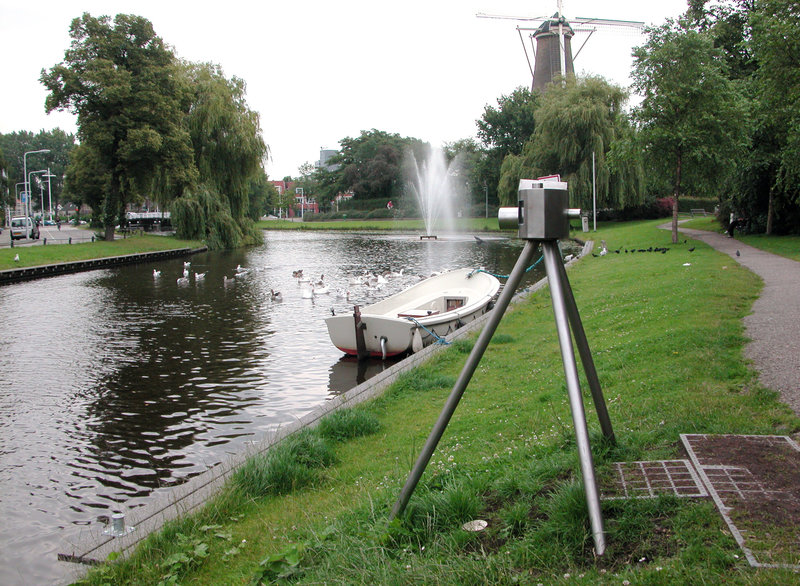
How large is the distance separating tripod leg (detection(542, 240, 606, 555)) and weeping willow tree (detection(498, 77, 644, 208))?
4771 cm

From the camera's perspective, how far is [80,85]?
137 feet

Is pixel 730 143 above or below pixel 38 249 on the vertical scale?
above

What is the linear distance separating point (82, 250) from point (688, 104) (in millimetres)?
32629

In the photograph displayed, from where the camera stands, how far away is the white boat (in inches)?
562

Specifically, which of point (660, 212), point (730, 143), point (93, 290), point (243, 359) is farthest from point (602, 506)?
point (660, 212)

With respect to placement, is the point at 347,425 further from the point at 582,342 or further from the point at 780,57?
the point at 780,57

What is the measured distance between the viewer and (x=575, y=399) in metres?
3.76

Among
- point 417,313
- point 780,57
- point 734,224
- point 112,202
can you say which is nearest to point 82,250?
point 112,202

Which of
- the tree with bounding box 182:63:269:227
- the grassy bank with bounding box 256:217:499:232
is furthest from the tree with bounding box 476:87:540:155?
the tree with bounding box 182:63:269:227

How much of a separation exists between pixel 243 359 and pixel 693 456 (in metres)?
11.5

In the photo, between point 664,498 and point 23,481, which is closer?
point 664,498

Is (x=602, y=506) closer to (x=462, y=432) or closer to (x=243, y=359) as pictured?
(x=462, y=432)

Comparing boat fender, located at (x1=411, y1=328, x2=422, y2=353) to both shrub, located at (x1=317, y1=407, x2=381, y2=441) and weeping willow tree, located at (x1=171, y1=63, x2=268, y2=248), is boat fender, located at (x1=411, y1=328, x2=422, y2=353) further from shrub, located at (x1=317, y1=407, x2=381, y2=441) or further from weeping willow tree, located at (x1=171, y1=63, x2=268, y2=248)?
weeping willow tree, located at (x1=171, y1=63, x2=268, y2=248)

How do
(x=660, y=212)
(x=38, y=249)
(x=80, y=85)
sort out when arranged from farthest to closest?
(x=660, y=212)
(x=80, y=85)
(x=38, y=249)
